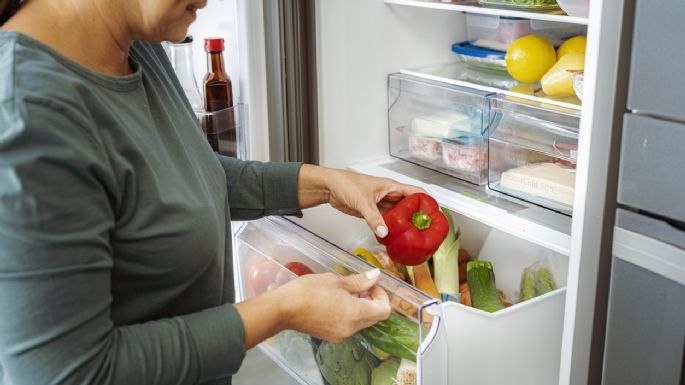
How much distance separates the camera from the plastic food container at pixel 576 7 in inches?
54.5

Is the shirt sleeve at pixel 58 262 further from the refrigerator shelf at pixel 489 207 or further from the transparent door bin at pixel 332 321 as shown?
the refrigerator shelf at pixel 489 207

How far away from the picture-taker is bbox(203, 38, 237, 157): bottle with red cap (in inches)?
65.2

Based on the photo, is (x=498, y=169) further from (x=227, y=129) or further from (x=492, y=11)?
(x=227, y=129)

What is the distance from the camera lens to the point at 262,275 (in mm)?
1504

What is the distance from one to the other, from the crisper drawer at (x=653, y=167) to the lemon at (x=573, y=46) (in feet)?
1.55

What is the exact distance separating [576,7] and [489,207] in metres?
0.42

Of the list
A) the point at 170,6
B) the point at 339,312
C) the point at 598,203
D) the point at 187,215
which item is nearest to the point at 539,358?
the point at 598,203

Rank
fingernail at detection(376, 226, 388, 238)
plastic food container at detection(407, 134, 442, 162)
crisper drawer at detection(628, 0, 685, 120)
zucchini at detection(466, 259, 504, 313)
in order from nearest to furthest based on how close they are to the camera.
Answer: crisper drawer at detection(628, 0, 685, 120) < fingernail at detection(376, 226, 388, 238) < zucchini at detection(466, 259, 504, 313) < plastic food container at detection(407, 134, 442, 162)

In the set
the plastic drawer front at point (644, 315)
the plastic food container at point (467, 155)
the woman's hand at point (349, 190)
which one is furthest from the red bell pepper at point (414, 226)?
the plastic food container at point (467, 155)

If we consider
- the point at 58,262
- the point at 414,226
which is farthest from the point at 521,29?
the point at 58,262

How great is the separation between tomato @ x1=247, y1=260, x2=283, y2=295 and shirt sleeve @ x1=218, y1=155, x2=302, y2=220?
15 cm

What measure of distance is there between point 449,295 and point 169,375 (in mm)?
860

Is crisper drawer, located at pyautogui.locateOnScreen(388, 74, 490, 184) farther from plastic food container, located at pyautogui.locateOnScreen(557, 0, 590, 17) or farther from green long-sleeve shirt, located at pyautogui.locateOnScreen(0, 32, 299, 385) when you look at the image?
green long-sleeve shirt, located at pyautogui.locateOnScreen(0, 32, 299, 385)

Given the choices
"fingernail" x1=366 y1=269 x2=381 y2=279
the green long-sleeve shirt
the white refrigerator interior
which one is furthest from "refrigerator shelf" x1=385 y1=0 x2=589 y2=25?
the green long-sleeve shirt
